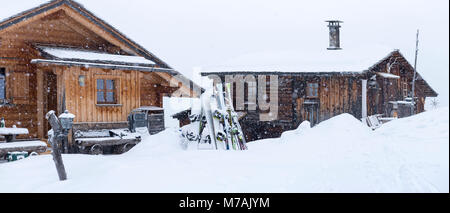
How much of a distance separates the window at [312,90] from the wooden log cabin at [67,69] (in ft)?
28.9

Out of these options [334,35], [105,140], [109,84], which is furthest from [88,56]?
[334,35]

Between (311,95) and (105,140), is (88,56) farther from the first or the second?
(311,95)

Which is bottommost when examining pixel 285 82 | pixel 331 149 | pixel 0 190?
pixel 0 190

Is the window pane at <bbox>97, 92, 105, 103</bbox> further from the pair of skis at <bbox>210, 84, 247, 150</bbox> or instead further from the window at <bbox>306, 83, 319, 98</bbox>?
the window at <bbox>306, 83, 319, 98</bbox>

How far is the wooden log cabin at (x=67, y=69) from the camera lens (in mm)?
13125

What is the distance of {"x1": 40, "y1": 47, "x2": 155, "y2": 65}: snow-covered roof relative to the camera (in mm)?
12831

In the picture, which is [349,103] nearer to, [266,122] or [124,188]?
[266,122]

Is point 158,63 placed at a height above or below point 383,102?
above

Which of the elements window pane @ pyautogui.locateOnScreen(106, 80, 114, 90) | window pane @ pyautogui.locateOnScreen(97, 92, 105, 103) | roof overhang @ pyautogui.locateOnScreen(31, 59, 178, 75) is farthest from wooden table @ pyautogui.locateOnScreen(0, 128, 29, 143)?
window pane @ pyautogui.locateOnScreen(106, 80, 114, 90)

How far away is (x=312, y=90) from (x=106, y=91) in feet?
37.3

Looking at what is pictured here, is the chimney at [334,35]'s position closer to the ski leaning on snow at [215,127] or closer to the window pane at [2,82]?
the ski leaning on snow at [215,127]
